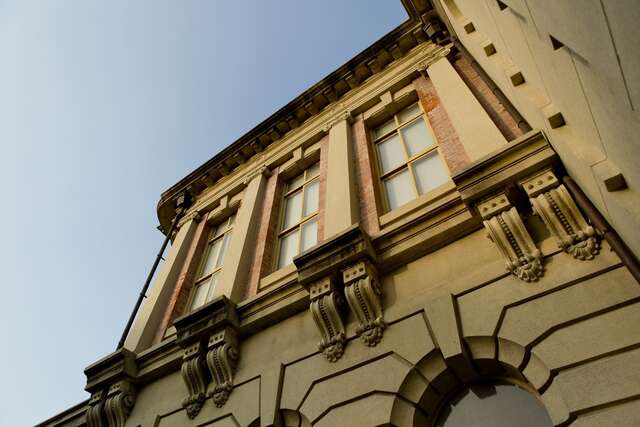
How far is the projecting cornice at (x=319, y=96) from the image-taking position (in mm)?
11289

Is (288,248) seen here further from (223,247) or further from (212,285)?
(223,247)

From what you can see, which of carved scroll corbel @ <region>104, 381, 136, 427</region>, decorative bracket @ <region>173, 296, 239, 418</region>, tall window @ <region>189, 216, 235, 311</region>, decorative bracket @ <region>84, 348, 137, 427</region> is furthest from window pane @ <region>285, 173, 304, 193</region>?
carved scroll corbel @ <region>104, 381, 136, 427</region>

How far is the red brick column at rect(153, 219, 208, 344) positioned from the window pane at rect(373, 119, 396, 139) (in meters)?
5.29

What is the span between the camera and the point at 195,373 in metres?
6.70

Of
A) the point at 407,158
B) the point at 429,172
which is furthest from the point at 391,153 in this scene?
the point at 429,172

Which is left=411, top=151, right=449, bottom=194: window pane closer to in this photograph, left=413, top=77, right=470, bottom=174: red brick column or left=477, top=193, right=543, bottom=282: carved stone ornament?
left=413, top=77, right=470, bottom=174: red brick column

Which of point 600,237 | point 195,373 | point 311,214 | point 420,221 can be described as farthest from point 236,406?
point 600,237

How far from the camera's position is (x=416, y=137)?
29.6ft

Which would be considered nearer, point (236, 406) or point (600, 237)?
point (600, 237)

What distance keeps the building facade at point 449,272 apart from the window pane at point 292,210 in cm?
11

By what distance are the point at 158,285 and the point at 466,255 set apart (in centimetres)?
758

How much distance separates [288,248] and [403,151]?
3038 millimetres

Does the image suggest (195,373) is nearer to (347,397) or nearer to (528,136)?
(347,397)

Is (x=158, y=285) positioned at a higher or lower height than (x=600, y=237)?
higher
